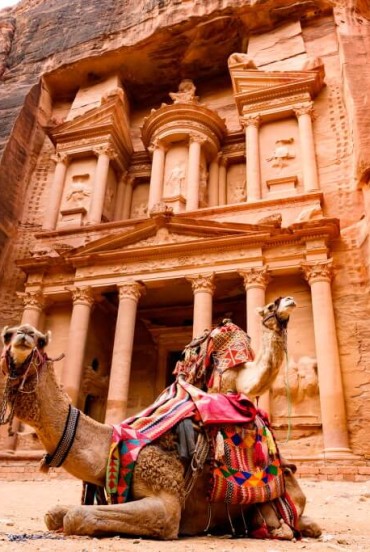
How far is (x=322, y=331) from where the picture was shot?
1315 centimetres

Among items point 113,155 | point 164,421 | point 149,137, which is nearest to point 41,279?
point 113,155

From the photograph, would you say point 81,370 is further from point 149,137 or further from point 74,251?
point 149,137

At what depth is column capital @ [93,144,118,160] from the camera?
21.1 metres

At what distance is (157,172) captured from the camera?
2012 centimetres

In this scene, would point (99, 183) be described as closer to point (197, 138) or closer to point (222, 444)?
point (197, 138)

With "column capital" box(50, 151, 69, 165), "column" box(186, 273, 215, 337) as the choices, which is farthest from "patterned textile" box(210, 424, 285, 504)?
"column capital" box(50, 151, 69, 165)

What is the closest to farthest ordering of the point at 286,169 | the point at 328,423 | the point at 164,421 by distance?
the point at 164,421 < the point at 328,423 < the point at 286,169

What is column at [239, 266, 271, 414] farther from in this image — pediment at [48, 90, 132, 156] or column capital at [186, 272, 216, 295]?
pediment at [48, 90, 132, 156]

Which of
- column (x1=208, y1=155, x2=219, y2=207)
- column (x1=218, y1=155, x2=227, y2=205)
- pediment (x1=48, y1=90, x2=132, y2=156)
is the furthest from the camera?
pediment (x1=48, y1=90, x2=132, y2=156)

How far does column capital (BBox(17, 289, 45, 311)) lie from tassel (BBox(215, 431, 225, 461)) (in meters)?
13.8

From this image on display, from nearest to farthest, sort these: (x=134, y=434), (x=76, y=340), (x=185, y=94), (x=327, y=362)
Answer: (x=134, y=434)
(x=327, y=362)
(x=76, y=340)
(x=185, y=94)

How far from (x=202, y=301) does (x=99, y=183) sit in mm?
8416

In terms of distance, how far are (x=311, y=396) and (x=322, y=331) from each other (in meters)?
1.81

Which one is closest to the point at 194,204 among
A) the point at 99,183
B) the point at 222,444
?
the point at 99,183
